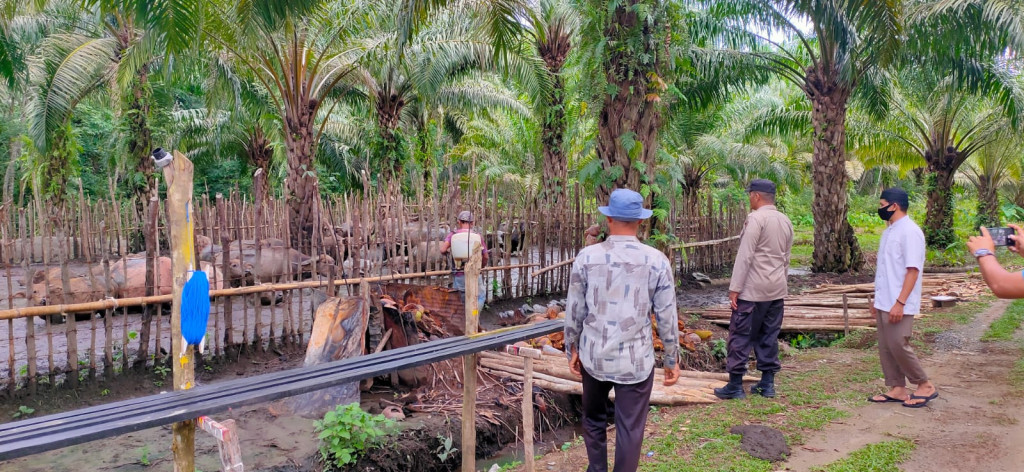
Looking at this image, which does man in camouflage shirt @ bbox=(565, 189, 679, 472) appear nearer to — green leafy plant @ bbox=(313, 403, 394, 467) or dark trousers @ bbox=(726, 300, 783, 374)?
Answer: dark trousers @ bbox=(726, 300, 783, 374)

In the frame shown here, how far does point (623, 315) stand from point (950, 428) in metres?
2.95

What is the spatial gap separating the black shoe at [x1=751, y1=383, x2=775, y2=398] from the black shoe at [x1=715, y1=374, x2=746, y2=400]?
0.15 meters

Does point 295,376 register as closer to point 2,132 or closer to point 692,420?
point 692,420

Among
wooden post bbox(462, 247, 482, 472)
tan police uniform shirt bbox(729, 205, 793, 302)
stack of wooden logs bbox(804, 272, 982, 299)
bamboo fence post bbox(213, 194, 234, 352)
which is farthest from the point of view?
stack of wooden logs bbox(804, 272, 982, 299)

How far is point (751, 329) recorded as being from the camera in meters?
5.20

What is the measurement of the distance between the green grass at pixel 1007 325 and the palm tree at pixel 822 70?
4295 millimetres

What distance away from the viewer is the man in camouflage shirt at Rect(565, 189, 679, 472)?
3303mm

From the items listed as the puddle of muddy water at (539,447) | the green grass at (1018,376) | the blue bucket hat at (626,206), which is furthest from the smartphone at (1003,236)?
the puddle of muddy water at (539,447)

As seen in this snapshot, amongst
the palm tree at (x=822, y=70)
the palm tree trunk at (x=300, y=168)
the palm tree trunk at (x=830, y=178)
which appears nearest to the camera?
the palm tree trunk at (x=300, y=168)

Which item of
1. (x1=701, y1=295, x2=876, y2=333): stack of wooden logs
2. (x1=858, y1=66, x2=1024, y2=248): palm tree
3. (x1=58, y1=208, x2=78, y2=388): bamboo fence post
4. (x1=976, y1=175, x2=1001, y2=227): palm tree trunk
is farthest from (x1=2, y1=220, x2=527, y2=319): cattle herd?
(x1=976, y1=175, x2=1001, y2=227): palm tree trunk

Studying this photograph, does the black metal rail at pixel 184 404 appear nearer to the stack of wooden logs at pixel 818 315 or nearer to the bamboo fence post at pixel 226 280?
the bamboo fence post at pixel 226 280

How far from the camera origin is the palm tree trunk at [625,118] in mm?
6512

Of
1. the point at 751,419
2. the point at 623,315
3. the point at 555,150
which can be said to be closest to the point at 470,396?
the point at 623,315

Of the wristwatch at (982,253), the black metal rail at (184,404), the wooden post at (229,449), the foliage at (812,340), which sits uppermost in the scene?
the wristwatch at (982,253)
